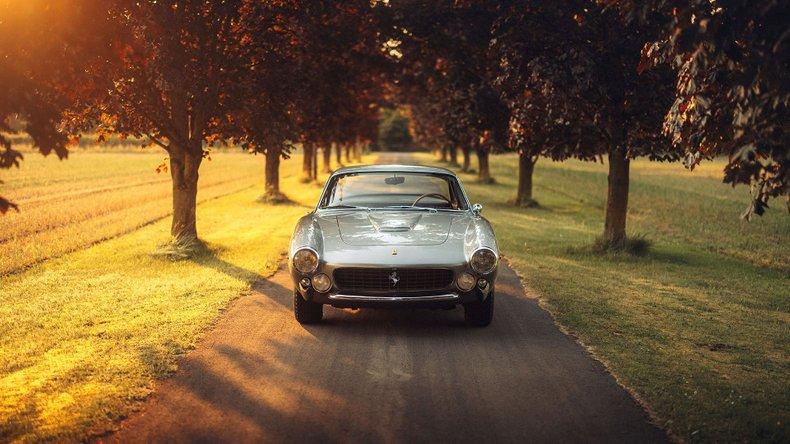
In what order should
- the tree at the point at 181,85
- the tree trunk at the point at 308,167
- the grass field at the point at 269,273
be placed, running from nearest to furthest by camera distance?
the grass field at the point at 269,273 → the tree at the point at 181,85 → the tree trunk at the point at 308,167

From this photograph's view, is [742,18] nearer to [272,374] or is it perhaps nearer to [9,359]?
[272,374]

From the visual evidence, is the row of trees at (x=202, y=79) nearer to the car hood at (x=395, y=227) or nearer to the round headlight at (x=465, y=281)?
the car hood at (x=395, y=227)

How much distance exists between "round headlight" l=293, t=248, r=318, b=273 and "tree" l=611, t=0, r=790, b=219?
3.42 meters

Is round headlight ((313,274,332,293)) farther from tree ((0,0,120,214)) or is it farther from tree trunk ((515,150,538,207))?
tree trunk ((515,150,538,207))

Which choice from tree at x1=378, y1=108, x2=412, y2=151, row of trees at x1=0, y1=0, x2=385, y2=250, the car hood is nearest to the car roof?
the car hood

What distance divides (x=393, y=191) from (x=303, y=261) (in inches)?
67.0

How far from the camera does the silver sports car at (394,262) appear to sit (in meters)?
7.18

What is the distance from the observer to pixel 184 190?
531 inches

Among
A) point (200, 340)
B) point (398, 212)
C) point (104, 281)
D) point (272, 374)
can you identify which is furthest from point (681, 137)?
point (104, 281)

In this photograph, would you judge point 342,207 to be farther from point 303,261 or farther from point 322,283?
point 322,283

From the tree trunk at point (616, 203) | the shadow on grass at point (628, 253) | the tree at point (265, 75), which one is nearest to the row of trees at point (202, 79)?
the tree at point (265, 75)

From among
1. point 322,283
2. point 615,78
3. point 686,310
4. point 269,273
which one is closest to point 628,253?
point 615,78

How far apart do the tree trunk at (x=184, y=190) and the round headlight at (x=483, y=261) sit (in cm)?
715

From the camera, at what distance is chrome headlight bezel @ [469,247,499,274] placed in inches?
287
